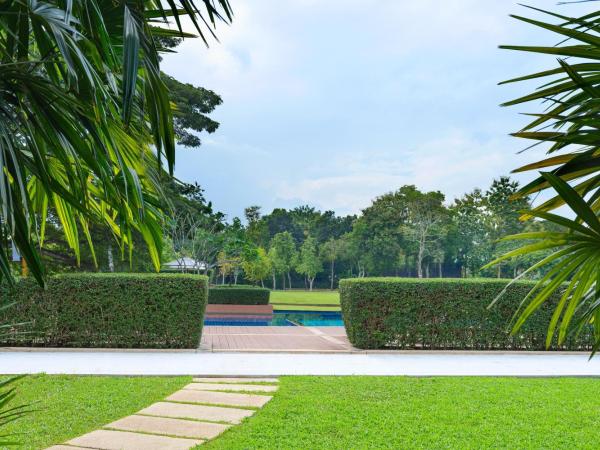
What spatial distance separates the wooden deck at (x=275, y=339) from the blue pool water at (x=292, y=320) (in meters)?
4.40

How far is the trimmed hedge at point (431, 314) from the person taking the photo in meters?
8.96

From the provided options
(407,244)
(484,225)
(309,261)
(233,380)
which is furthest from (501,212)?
(233,380)

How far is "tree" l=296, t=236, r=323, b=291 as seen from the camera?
4506 centimetres

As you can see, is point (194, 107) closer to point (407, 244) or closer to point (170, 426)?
point (170, 426)

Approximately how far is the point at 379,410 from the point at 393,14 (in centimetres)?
592

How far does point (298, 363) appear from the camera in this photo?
752 centimetres

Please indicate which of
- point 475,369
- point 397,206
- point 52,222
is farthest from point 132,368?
point 397,206

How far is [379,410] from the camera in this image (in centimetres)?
481

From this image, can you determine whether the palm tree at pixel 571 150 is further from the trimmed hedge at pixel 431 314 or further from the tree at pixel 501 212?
the tree at pixel 501 212

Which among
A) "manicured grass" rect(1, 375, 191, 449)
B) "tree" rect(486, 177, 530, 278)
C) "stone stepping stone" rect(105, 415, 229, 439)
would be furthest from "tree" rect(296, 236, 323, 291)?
"stone stepping stone" rect(105, 415, 229, 439)

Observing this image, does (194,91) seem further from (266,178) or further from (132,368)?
(266,178)

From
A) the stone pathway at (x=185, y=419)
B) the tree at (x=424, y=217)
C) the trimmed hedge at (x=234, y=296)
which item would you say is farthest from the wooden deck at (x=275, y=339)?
the tree at (x=424, y=217)

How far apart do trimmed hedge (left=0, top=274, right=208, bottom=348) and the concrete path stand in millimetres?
326

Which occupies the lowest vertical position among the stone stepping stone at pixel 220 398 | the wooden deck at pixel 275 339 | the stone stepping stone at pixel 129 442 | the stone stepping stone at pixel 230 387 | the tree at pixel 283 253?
the wooden deck at pixel 275 339
